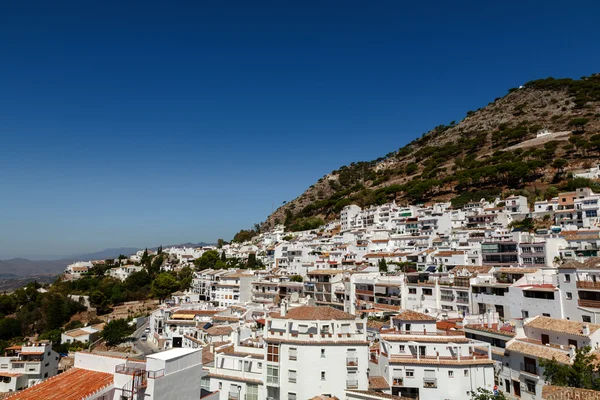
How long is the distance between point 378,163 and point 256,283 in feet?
386

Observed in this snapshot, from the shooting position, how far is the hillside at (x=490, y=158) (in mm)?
90062

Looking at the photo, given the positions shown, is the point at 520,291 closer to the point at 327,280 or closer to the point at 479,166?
the point at 327,280

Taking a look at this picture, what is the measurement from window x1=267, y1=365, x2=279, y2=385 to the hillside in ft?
226

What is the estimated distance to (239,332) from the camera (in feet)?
99.3

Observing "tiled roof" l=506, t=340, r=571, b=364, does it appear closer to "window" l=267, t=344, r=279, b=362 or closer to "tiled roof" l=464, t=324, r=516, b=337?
"tiled roof" l=464, t=324, r=516, b=337

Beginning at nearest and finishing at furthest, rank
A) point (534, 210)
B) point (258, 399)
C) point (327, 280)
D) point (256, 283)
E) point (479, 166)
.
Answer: point (258, 399) < point (327, 280) < point (256, 283) < point (534, 210) < point (479, 166)

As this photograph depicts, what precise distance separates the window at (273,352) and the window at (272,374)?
1.44ft

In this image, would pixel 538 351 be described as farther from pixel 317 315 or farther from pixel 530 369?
pixel 317 315

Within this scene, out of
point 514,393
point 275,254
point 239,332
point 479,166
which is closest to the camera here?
point 514,393

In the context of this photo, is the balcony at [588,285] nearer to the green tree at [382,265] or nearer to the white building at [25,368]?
the green tree at [382,265]

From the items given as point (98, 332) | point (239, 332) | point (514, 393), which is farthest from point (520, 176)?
point (98, 332)

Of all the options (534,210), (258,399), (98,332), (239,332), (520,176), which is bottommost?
(98,332)

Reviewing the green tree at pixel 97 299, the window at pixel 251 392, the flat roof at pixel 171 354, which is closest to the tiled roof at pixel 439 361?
the window at pixel 251 392

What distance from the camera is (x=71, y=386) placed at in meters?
14.1
